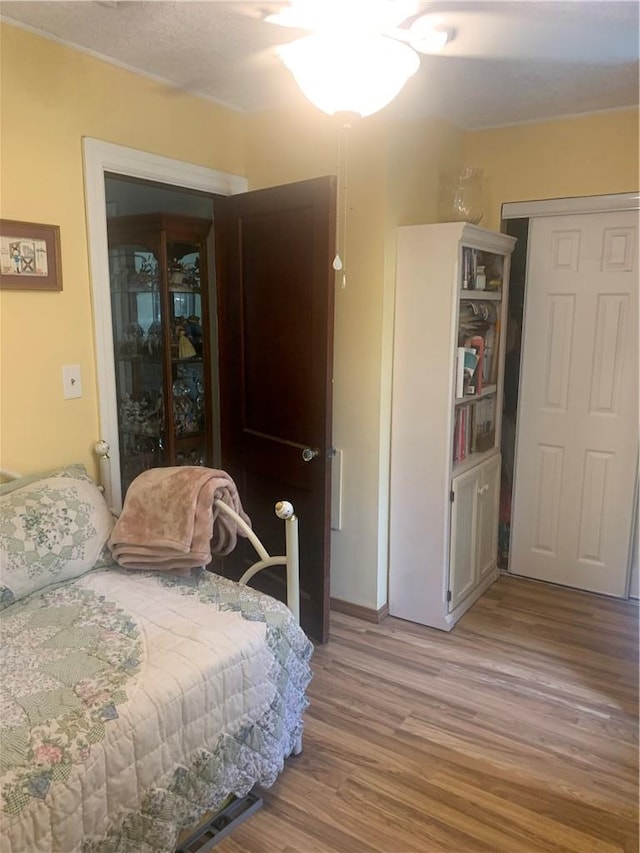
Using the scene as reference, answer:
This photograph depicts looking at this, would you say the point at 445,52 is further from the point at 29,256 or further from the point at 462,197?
the point at 29,256

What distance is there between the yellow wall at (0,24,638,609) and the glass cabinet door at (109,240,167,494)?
0.87m

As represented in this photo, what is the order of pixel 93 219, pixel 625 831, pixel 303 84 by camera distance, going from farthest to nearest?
1. pixel 93 219
2. pixel 625 831
3. pixel 303 84

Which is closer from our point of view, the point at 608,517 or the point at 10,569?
the point at 10,569

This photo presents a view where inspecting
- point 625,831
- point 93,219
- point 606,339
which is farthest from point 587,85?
point 625,831

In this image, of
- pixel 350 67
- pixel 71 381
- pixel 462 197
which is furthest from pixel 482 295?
pixel 71 381

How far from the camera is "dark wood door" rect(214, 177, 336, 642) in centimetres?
256

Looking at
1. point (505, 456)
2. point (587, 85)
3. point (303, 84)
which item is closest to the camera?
point (303, 84)

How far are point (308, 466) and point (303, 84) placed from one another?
1478mm

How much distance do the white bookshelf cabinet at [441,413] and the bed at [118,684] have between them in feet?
3.24

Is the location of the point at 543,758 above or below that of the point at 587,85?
below

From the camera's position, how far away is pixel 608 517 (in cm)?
322

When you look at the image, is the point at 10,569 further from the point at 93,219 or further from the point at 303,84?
the point at 303,84

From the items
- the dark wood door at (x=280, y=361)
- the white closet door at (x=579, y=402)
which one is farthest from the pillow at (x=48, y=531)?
the white closet door at (x=579, y=402)

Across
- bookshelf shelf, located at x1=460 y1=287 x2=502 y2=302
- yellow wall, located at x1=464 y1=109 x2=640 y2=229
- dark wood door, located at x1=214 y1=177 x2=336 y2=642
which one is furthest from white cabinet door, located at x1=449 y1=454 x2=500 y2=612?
yellow wall, located at x1=464 y1=109 x2=640 y2=229
